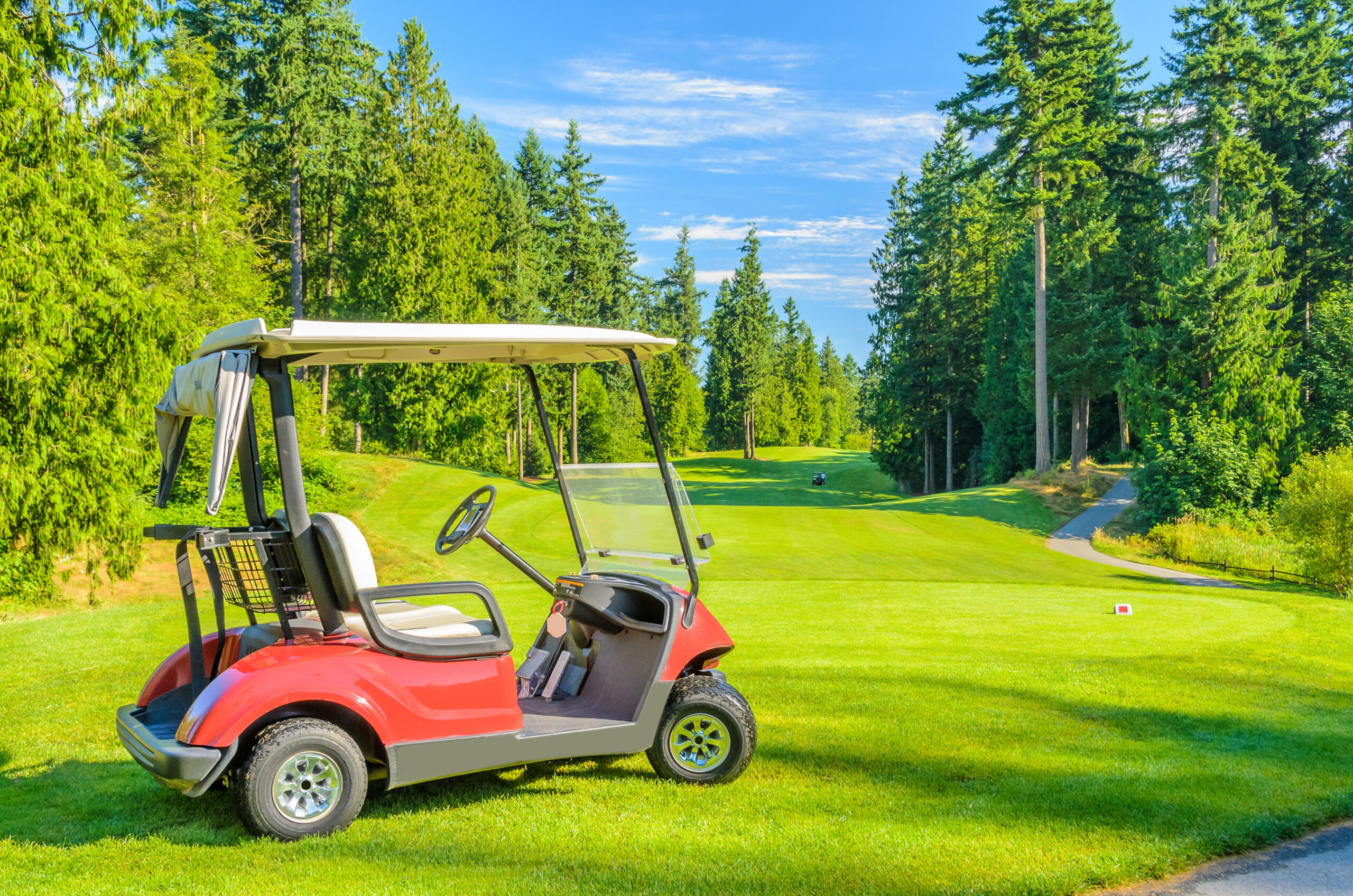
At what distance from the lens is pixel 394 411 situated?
3288 cm

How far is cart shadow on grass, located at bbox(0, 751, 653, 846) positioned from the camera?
14.1 ft

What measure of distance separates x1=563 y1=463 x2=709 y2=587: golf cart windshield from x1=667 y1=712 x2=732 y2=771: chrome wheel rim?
829 mm

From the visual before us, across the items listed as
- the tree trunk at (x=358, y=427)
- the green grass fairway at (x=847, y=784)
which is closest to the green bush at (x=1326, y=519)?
the green grass fairway at (x=847, y=784)

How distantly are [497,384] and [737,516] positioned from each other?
12742 millimetres

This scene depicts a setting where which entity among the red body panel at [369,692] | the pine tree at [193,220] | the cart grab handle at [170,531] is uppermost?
the pine tree at [193,220]

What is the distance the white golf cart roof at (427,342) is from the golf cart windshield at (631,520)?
0.73 metres

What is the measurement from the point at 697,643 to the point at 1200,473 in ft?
92.9

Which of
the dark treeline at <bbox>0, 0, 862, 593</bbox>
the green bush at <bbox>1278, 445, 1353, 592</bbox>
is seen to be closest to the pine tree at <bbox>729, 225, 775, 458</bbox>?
the dark treeline at <bbox>0, 0, 862, 593</bbox>

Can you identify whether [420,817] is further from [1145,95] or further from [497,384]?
[1145,95]

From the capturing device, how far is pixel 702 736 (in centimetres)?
511

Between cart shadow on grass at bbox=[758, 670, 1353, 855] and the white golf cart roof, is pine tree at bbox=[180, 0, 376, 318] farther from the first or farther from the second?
cart shadow on grass at bbox=[758, 670, 1353, 855]

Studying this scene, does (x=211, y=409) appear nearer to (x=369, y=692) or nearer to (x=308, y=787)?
(x=369, y=692)

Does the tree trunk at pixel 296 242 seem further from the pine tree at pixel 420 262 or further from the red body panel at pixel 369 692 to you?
the red body panel at pixel 369 692

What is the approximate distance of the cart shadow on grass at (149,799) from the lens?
4301 millimetres
